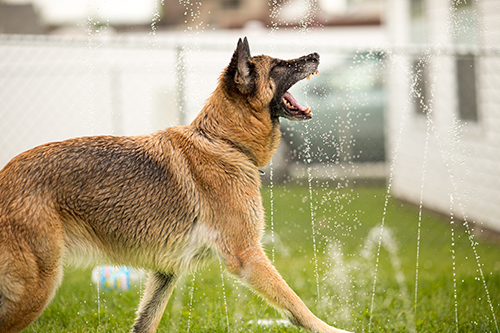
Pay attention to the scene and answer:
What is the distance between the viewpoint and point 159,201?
9.31 feet

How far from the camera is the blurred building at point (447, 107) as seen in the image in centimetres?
648

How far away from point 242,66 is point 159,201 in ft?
3.02

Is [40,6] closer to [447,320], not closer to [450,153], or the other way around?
[450,153]

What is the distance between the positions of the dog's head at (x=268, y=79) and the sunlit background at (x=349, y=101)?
75.6 inches

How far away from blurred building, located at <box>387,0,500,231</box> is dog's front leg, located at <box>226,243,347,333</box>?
11.4 feet

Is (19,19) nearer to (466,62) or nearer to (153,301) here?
(466,62)

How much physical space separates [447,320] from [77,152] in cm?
272

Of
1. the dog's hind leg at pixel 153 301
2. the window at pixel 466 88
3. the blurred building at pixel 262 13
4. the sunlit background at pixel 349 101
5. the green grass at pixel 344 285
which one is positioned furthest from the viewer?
the blurred building at pixel 262 13

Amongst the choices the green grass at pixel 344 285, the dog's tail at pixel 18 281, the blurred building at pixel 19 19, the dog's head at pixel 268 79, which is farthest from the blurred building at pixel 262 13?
the dog's tail at pixel 18 281

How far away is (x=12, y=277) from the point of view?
2424 mm

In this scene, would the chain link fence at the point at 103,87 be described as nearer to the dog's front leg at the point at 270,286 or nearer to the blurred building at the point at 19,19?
the dog's front leg at the point at 270,286

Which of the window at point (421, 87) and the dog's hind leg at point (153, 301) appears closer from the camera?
the dog's hind leg at point (153, 301)

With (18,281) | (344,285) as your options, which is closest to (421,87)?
(344,285)

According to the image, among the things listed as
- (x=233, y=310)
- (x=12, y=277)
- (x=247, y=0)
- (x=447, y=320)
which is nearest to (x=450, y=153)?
(x=447, y=320)
